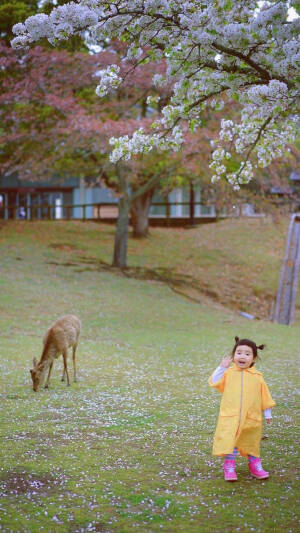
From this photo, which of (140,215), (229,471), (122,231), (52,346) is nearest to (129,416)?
(52,346)

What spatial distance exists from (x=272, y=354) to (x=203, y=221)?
31.2 meters

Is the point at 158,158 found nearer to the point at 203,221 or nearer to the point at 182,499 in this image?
the point at 203,221

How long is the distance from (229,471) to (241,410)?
2.11 ft

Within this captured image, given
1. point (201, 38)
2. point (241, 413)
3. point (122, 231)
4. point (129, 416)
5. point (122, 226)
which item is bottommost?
point (129, 416)

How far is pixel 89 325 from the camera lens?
20203 mm

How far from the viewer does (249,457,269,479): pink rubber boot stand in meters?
6.88

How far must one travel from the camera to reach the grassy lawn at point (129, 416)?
604 cm

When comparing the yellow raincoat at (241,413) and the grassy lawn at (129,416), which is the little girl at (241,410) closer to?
the yellow raincoat at (241,413)

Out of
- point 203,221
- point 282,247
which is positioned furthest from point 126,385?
point 203,221

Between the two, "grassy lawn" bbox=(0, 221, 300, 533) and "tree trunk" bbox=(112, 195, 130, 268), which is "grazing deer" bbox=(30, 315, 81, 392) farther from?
"tree trunk" bbox=(112, 195, 130, 268)

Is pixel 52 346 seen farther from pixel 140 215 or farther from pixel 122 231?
pixel 140 215

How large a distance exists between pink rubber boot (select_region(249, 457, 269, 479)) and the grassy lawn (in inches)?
4.0

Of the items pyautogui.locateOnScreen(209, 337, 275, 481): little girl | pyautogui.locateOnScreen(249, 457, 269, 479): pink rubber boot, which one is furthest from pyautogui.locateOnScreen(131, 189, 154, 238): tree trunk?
pyautogui.locateOnScreen(249, 457, 269, 479): pink rubber boot

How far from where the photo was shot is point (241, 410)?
677cm
